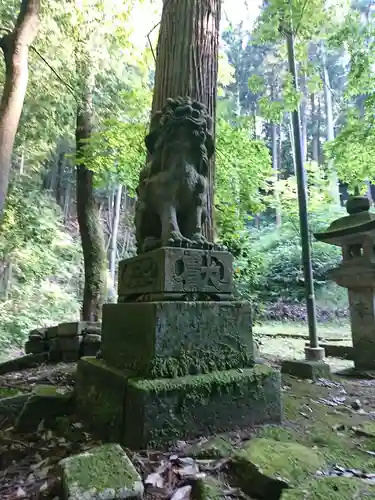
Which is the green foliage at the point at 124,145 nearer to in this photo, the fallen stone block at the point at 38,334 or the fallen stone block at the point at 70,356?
the fallen stone block at the point at 38,334

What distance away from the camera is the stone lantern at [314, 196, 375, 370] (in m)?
4.89

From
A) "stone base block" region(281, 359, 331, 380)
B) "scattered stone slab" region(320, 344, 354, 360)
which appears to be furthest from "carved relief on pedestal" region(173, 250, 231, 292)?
"scattered stone slab" region(320, 344, 354, 360)

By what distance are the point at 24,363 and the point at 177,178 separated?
164 inches

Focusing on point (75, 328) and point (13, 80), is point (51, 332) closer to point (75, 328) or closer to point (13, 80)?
point (75, 328)

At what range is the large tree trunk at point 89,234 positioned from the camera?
6.26 meters

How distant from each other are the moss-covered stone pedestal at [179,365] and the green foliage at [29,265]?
7276 mm

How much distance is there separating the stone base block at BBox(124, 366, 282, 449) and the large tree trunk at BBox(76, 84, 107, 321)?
443 centimetres

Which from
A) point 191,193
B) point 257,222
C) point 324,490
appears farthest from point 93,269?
point 257,222

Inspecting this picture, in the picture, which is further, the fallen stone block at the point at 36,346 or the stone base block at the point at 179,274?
the fallen stone block at the point at 36,346

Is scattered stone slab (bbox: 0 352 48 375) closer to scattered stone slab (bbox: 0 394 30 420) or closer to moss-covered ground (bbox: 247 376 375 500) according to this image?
scattered stone slab (bbox: 0 394 30 420)

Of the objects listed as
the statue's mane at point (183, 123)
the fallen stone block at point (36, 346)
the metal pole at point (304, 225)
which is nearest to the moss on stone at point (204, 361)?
the statue's mane at point (183, 123)

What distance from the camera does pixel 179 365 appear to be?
6.98ft

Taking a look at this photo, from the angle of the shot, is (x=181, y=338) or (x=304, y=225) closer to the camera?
(x=181, y=338)

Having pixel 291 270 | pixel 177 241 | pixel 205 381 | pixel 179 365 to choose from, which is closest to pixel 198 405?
pixel 205 381
